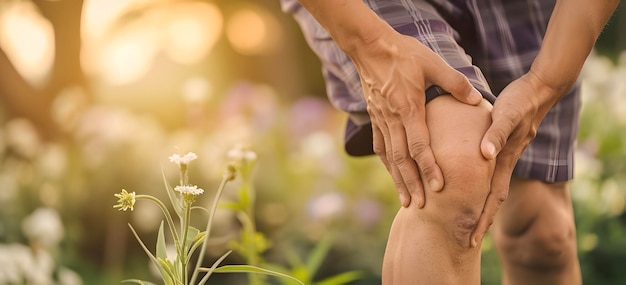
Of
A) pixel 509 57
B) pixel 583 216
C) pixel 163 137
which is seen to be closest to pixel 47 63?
pixel 163 137

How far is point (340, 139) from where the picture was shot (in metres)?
3.99

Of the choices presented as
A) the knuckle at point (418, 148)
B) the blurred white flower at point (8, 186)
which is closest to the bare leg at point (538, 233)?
the knuckle at point (418, 148)

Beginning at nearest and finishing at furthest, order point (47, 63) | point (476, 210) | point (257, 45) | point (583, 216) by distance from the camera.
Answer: point (476, 210)
point (583, 216)
point (47, 63)
point (257, 45)

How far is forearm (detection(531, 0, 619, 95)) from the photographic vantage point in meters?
1.54

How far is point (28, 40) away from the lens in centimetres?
429

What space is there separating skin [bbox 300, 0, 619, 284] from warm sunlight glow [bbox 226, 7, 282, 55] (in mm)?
3651

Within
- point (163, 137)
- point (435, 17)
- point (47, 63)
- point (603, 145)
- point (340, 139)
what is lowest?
point (603, 145)

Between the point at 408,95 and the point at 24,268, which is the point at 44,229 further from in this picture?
the point at 408,95

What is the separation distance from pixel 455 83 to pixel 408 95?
0.26 ft

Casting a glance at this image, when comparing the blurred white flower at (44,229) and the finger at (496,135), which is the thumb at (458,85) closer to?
the finger at (496,135)

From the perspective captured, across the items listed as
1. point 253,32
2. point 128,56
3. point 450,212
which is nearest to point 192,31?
point 253,32

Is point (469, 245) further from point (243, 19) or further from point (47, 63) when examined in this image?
point (243, 19)

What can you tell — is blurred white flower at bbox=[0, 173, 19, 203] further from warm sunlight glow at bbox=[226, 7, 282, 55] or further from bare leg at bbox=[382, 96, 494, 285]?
bare leg at bbox=[382, 96, 494, 285]

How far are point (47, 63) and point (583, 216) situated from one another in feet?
8.47
